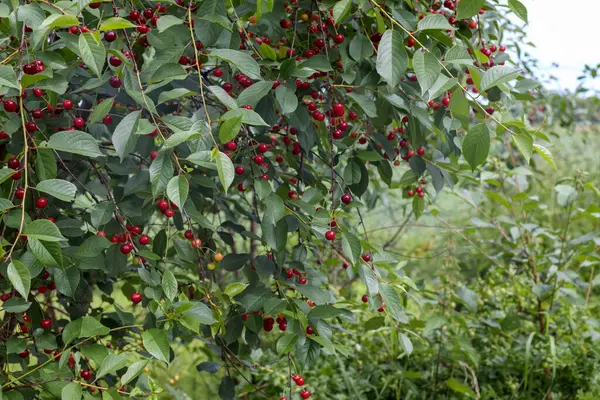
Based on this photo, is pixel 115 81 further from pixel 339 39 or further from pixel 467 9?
pixel 467 9

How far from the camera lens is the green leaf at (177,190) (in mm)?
885

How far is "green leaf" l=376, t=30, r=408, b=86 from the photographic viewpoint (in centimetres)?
98

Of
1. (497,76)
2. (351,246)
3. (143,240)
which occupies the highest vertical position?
(497,76)

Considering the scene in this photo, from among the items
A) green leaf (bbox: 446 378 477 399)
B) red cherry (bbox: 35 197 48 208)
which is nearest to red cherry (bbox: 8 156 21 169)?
red cherry (bbox: 35 197 48 208)

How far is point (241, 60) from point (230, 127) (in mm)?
137

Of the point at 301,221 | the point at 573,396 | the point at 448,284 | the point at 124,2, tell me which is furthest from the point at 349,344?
the point at 124,2

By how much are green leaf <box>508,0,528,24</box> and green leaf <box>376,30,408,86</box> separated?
0.22 m

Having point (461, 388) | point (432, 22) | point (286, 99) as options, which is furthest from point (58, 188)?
point (461, 388)

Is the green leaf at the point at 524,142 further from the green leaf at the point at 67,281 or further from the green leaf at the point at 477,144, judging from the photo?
the green leaf at the point at 67,281

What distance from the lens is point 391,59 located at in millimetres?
987

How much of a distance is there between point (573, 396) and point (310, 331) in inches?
49.9

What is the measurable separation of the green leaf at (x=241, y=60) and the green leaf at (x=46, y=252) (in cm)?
37

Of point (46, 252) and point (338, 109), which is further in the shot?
point (338, 109)

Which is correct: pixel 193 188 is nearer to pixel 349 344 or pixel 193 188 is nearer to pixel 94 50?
pixel 94 50
